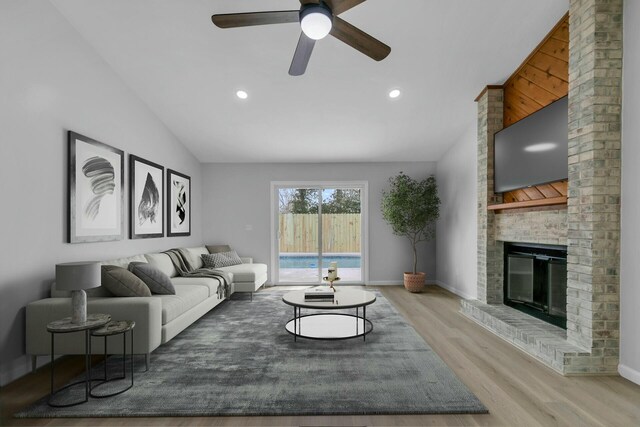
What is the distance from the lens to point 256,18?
7.98 ft

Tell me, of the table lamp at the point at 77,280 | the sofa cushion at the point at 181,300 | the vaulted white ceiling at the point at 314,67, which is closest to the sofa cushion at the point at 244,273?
the sofa cushion at the point at 181,300

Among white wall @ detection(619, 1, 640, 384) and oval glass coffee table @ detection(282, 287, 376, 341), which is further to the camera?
oval glass coffee table @ detection(282, 287, 376, 341)

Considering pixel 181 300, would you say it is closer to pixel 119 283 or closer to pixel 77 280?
pixel 119 283

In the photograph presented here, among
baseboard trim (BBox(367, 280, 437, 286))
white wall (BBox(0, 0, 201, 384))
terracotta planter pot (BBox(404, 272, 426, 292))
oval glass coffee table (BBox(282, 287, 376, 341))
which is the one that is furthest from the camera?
baseboard trim (BBox(367, 280, 437, 286))

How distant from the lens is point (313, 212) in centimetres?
694

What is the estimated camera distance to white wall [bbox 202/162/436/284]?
6828 mm

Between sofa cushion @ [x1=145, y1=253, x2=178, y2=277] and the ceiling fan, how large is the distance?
2.97m

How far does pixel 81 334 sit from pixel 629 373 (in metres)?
4.21

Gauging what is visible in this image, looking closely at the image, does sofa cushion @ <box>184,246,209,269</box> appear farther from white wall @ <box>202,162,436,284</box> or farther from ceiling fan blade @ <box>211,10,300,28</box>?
ceiling fan blade @ <box>211,10,300,28</box>

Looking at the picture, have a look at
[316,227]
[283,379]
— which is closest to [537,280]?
[283,379]

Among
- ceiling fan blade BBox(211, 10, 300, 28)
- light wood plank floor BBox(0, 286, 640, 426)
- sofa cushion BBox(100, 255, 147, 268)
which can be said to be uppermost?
ceiling fan blade BBox(211, 10, 300, 28)

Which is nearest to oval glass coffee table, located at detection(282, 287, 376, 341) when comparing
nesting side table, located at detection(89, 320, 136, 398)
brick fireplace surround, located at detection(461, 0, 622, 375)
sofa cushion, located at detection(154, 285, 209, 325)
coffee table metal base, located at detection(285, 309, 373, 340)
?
→ coffee table metal base, located at detection(285, 309, 373, 340)

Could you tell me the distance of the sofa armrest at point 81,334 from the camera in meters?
2.80

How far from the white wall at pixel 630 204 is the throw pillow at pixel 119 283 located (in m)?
3.92
